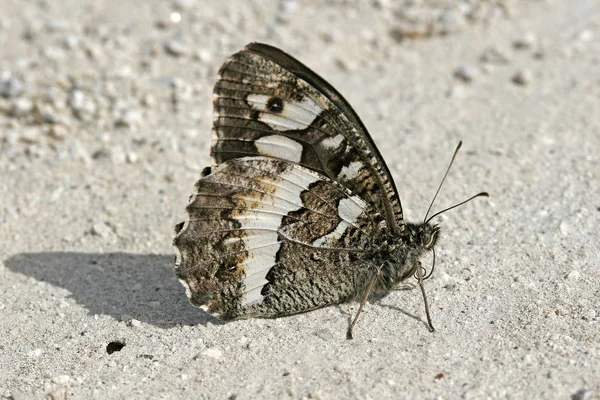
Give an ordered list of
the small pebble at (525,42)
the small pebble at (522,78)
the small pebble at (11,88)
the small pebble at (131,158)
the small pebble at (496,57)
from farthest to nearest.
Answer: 1. the small pebble at (525,42)
2. the small pebble at (496,57)
3. the small pebble at (522,78)
4. the small pebble at (11,88)
5. the small pebble at (131,158)

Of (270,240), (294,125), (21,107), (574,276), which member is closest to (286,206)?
(270,240)

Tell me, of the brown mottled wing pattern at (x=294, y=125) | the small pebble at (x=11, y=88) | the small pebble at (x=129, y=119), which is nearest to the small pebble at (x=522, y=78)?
the brown mottled wing pattern at (x=294, y=125)

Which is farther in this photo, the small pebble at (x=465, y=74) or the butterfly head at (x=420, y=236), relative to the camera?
the small pebble at (x=465, y=74)

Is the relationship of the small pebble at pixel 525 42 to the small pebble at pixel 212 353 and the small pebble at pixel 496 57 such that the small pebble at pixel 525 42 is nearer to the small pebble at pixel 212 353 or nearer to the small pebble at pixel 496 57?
the small pebble at pixel 496 57

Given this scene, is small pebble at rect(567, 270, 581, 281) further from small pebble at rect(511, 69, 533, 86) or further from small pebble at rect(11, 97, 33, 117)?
small pebble at rect(11, 97, 33, 117)

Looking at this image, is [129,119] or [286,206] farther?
[129,119]

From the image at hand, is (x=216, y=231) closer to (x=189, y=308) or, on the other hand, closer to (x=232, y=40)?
(x=189, y=308)

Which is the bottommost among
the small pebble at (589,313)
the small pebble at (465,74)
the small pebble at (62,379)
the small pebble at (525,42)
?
the small pebble at (62,379)

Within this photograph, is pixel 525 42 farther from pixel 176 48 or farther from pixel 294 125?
pixel 294 125
